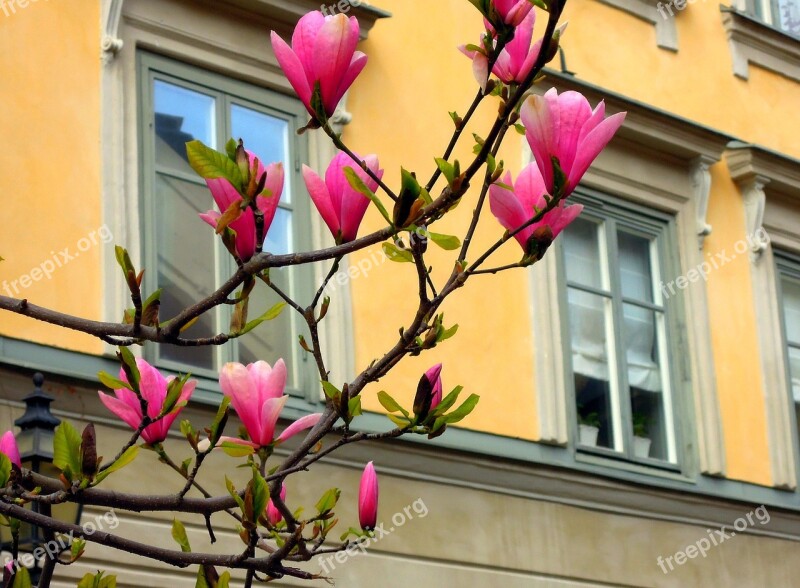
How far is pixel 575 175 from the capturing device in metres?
2.72

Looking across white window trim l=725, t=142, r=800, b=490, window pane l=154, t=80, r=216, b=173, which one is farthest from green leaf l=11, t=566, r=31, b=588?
white window trim l=725, t=142, r=800, b=490

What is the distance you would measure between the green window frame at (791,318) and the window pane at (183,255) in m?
4.85

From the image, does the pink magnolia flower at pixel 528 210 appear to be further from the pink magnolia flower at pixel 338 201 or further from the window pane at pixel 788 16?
the window pane at pixel 788 16

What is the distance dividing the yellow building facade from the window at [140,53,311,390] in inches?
0.6

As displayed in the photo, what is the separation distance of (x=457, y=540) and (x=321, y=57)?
6.47 metres

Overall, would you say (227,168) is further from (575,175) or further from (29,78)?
(29,78)

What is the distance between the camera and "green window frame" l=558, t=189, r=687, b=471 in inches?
399

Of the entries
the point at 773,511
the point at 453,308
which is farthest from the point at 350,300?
the point at 773,511

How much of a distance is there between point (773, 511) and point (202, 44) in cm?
510

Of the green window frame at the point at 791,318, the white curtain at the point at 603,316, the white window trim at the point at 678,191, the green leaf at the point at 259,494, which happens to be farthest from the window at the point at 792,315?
the green leaf at the point at 259,494

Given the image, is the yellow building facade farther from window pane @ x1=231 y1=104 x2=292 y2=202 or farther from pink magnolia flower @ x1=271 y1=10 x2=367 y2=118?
pink magnolia flower @ x1=271 y1=10 x2=367 y2=118

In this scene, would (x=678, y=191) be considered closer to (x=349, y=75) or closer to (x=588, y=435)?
(x=588, y=435)

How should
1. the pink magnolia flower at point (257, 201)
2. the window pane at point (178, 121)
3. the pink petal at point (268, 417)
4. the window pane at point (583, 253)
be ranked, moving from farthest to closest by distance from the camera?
the window pane at point (583, 253) < the window pane at point (178, 121) < the pink petal at point (268, 417) < the pink magnolia flower at point (257, 201)

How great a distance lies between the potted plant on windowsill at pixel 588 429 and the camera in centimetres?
994
